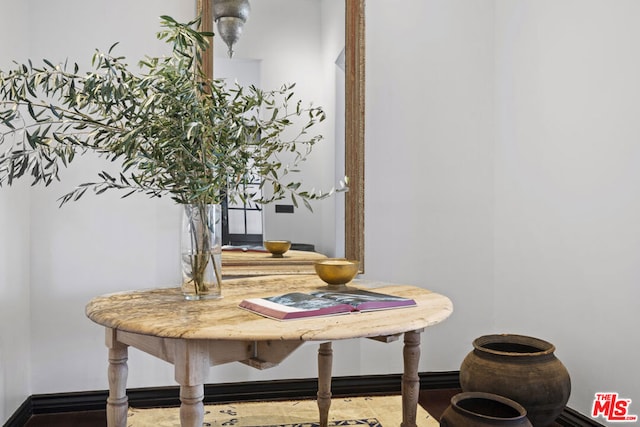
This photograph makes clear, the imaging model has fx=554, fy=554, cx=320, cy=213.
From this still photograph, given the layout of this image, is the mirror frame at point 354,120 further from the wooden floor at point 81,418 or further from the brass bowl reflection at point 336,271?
the brass bowl reflection at point 336,271

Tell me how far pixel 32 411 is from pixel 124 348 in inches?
45.4

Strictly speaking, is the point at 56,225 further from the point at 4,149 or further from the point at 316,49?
the point at 316,49

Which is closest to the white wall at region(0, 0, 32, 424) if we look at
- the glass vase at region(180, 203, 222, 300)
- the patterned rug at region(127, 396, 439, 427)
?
the patterned rug at region(127, 396, 439, 427)

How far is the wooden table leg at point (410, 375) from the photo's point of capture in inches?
71.2

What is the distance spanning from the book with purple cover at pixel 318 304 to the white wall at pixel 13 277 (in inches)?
46.0

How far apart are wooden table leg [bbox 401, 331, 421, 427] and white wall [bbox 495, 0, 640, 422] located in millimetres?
788

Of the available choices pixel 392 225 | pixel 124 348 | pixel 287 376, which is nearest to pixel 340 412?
pixel 287 376

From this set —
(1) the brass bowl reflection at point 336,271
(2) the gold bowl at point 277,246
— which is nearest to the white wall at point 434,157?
(2) the gold bowl at point 277,246

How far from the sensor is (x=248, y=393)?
8.37 ft

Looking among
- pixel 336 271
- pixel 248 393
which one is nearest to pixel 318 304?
pixel 336 271

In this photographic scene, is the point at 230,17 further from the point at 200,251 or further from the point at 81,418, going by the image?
the point at 81,418

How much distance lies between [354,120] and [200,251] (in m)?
1.29

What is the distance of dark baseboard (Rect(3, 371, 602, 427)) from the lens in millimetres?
2289

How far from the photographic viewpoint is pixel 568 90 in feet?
7.48
